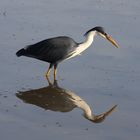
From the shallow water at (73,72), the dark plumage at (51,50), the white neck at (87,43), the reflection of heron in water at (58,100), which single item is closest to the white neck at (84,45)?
the white neck at (87,43)

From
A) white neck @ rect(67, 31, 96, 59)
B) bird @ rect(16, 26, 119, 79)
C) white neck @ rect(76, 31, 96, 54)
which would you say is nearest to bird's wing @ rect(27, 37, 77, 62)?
bird @ rect(16, 26, 119, 79)

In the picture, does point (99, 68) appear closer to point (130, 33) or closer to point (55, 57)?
point (55, 57)

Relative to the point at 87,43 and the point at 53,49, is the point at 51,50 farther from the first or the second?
the point at 87,43

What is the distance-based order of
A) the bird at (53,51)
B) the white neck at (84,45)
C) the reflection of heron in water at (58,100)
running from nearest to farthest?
the reflection of heron in water at (58,100) → the bird at (53,51) → the white neck at (84,45)

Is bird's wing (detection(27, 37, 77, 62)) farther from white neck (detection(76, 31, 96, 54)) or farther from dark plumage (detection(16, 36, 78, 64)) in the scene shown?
white neck (detection(76, 31, 96, 54))

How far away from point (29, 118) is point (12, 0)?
8.07 metres

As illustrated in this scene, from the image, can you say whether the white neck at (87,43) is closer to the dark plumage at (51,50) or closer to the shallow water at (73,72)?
the dark plumage at (51,50)

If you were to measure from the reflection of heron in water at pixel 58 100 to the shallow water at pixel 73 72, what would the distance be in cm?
4

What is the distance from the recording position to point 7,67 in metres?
10.6

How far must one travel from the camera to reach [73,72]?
10.6 metres

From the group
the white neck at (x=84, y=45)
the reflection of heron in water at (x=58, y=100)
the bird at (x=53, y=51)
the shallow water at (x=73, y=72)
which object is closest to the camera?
the shallow water at (x=73, y=72)

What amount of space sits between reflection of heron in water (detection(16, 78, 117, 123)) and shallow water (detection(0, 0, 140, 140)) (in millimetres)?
45

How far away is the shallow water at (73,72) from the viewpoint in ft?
A: 26.6

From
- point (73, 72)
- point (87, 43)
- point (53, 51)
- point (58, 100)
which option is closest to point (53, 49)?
point (53, 51)
